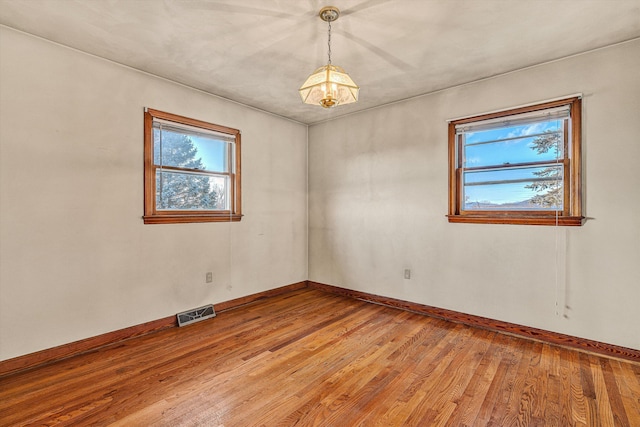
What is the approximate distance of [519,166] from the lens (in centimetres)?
311

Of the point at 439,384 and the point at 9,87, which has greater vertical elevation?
the point at 9,87

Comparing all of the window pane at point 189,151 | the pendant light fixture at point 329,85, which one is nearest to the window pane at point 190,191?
the window pane at point 189,151

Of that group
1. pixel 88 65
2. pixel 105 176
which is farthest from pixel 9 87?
pixel 105 176

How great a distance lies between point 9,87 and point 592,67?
4927 mm

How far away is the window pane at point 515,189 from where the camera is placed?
2928 millimetres

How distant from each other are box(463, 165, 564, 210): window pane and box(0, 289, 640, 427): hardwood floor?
135 cm

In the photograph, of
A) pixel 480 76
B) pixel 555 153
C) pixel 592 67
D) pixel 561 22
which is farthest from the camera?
pixel 480 76

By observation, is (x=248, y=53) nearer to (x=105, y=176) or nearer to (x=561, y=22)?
(x=105, y=176)

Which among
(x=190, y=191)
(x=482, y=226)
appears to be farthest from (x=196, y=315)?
(x=482, y=226)

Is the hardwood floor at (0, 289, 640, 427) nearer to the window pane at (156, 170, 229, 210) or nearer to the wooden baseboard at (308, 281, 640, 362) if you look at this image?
the wooden baseboard at (308, 281, 640, 362)

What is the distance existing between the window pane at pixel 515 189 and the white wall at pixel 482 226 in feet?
0.72

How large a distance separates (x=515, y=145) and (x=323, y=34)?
2258 millimetres

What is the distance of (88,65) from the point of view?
109 inches

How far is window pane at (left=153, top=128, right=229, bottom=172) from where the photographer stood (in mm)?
3316
